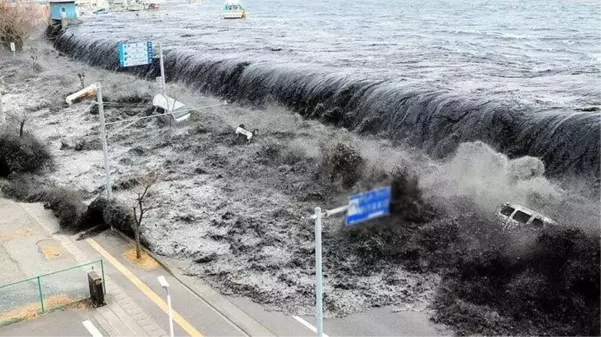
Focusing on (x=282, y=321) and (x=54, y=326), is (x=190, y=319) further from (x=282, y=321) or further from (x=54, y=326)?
(x=54, y=326)

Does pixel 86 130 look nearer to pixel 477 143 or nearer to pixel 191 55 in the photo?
pixel 191 55

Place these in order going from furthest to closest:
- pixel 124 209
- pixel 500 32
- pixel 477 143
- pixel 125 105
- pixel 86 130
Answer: pixel 500 32 < pixel 125 105 < pixel 86 130 < pixel 477 143 < pixel 124 209

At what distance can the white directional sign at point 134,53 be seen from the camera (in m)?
31.4

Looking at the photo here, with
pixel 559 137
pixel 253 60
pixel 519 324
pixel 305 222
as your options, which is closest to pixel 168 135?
pixel 253 60

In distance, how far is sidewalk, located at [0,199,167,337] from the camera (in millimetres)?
17266

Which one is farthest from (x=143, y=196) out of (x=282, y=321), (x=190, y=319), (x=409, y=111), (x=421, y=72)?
(x=421, y=72)

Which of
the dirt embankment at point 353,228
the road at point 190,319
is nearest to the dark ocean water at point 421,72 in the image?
the dirt embankment at point 353,228

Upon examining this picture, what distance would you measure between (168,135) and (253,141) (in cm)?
643

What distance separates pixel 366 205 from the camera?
11.3 meters

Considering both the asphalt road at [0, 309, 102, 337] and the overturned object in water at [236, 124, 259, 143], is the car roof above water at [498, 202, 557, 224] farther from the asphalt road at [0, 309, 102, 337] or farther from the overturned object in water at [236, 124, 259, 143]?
the overturned object in water at [236, 124, 259, 143]

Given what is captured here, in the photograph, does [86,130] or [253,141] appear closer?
[253,141]

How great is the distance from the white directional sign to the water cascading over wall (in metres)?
11.4

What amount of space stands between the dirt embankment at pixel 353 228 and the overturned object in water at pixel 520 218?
0.60 metres

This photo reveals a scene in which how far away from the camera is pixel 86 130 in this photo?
42.3m
